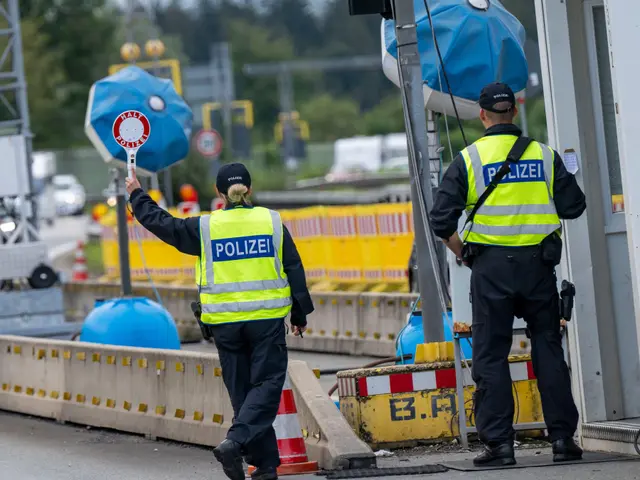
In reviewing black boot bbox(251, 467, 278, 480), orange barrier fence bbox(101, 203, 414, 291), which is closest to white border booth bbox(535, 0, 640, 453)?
black boot bbox(251, 467, 278, 480)

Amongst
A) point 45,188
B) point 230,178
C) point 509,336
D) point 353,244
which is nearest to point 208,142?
point 353,244

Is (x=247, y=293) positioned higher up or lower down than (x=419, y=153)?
lower down

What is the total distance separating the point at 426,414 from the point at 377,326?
820 centimetres

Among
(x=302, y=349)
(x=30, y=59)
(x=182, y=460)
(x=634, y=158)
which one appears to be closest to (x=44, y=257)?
(x=302, y=349)

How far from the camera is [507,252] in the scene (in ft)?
28.9

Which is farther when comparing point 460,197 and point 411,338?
point 411,338

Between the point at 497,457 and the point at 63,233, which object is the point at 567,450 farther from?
the point at 63,233

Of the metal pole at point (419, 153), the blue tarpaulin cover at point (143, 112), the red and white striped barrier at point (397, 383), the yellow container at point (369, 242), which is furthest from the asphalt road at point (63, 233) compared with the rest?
the red and white striped barrier at point (397, 383)

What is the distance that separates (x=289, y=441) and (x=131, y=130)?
2.58m

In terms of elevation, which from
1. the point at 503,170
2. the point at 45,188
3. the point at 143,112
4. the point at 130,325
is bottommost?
the point at 130,325

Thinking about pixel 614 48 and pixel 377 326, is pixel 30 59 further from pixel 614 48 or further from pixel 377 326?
pixel 614 48

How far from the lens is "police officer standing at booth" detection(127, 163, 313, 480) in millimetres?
9023

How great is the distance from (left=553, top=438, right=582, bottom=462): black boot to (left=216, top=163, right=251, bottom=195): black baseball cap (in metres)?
2.26

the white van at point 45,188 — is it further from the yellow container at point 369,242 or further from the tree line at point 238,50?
the yellow container at point 369,242
